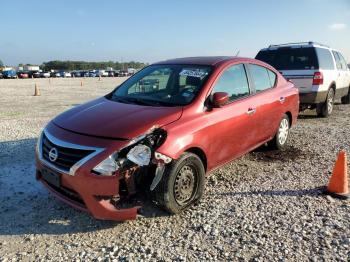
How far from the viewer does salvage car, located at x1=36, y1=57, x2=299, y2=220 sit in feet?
11.9

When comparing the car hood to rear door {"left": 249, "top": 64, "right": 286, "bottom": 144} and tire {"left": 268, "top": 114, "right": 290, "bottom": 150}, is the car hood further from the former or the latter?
tire {"left": 268, "top": 114, "right": 290, "bottom": 150}

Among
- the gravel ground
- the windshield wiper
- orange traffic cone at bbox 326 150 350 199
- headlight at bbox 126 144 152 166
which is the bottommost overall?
the gravel ground

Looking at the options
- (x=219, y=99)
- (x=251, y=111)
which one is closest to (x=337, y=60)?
(x=251, y=111)

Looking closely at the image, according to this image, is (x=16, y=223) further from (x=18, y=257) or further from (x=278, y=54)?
(x=278, y=54)

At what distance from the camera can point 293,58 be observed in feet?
31.9

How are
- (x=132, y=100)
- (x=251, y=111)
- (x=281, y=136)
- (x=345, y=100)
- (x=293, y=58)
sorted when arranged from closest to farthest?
(x=132, y=100)
(x=251, y=111)
(x=281, y=136)
(x=293, y=58)
(x=345, y=100)

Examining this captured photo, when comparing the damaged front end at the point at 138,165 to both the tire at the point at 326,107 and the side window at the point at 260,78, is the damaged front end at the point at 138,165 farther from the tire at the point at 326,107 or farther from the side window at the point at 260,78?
the tire at the point at 326,107

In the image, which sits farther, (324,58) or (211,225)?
(324,58)

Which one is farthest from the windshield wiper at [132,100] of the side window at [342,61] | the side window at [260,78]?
the side window at [342,61]

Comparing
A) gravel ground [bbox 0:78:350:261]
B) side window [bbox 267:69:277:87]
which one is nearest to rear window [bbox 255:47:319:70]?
side window [bbox 267:69:277:87]

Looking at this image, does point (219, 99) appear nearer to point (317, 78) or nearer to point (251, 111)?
point (251, 111)

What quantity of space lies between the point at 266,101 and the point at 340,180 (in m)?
1.69

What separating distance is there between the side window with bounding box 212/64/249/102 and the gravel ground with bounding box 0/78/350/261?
4.08 feet

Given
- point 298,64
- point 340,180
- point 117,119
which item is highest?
point 298,64
